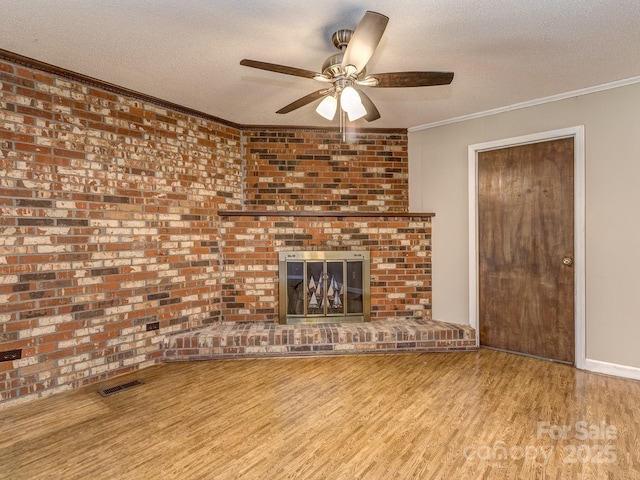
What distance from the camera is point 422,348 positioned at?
3.33 metres

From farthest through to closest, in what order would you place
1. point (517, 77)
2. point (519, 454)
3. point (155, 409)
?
point (517, 77), point (155, 409), point (519, 454)

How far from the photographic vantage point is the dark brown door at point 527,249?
2.99 metres

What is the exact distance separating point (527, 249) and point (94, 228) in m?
3.62

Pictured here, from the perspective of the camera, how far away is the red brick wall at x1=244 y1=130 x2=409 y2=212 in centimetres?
377

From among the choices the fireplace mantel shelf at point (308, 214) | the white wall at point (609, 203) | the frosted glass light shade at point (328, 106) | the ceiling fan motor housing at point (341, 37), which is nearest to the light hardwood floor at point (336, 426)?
the white wall at point (609, 203)

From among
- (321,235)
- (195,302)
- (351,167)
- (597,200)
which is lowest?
(195,302)

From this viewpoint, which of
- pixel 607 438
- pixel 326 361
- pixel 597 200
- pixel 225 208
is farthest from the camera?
pixel 225 208

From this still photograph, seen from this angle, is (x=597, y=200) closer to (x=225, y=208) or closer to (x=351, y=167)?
(x=351, y=167)

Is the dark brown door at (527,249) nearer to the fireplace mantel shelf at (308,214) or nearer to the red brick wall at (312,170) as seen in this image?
the fireplace mantel shelf at (308,214)

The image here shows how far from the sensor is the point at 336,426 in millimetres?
2041

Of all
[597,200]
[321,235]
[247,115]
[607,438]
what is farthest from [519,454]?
[247,115]

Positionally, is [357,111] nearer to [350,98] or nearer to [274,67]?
[350,98]

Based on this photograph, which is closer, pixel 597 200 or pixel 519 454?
pixel 519 454

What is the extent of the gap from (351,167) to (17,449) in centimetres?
333
